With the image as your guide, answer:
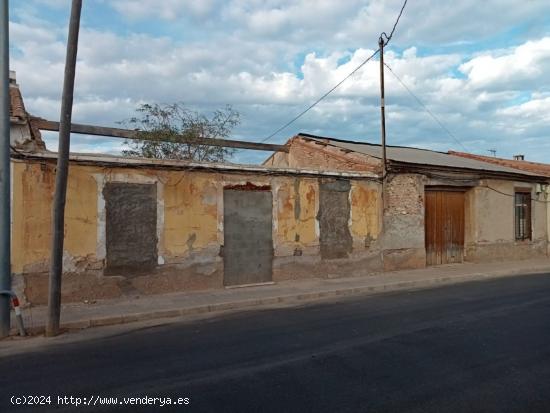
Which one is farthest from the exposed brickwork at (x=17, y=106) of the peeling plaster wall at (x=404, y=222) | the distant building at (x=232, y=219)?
the peeling plaster wall at (x=404, y=222)

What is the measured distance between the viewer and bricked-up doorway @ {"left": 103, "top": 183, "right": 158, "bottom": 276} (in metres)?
10.9

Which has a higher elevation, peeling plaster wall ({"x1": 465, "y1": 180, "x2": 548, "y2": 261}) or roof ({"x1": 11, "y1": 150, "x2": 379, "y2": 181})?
roof ({"x1": 11, "y1": 150, "x2": 379, "y2": 181})

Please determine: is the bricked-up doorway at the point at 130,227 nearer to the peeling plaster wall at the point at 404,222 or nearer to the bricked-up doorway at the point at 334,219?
the bricked-up doorway at the point at 334,219

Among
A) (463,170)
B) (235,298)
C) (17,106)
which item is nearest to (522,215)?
(463,170)

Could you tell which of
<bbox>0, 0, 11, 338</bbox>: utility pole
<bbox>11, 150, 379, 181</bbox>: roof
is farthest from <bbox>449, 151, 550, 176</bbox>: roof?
<bbox>0, 0, 11, 338</bbox>: utility pole

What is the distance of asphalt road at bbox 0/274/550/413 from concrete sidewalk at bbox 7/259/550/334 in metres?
0.99

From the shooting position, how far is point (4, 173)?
7.61 m

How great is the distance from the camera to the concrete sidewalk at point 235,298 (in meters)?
9.05

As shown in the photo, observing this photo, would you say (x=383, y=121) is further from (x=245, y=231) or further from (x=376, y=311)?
(x=376, y=311)

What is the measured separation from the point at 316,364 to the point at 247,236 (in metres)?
7.10

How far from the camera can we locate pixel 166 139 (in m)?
16.7

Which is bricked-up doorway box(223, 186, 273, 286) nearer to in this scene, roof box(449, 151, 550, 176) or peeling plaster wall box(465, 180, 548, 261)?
peeling plaster wall box(465, 180, 548, 261)

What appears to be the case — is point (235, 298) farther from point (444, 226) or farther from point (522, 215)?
point (522, 215)

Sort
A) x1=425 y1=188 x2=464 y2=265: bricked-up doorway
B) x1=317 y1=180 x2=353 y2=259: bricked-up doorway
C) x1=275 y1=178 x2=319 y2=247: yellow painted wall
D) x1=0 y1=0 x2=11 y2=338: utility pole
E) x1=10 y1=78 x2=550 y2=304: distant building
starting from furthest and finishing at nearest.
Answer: x1=425 y1=188 x2=464 y2=265: bricked-up doorway → x1=317 y1=180 x2=353 y2=259: bricked-up doorway → x1=275 y1=178 x2=319 y2=247: yellow painted wall → x1=10 y1=78 x2=550 y2=304: distant building → x1=0 y1=0 x2=11 y2=338: utility pole
